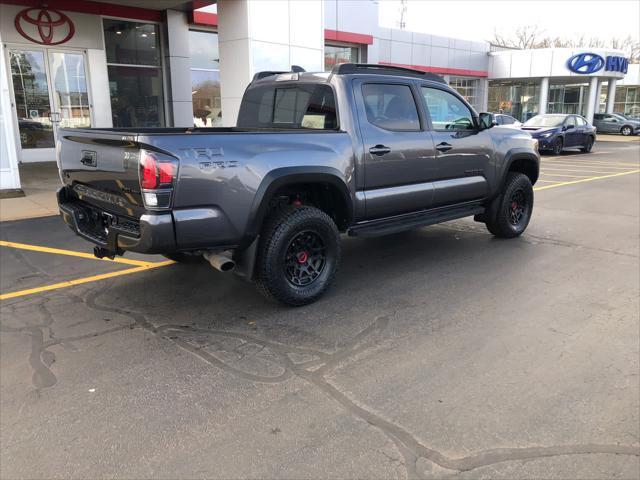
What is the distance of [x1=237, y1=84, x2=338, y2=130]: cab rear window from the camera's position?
517 cm

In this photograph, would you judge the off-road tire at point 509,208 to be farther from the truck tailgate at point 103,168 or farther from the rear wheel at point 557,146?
the rear wheel at point 557,146

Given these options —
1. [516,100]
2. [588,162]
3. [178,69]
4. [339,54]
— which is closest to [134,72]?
[178,69]

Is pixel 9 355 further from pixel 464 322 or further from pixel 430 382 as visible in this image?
pixel 464 322

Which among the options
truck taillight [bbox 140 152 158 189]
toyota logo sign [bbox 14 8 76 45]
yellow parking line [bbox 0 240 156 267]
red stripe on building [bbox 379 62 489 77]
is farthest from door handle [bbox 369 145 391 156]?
red stripe on building [bbox 379 62 489 77]

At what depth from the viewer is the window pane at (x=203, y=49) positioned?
16594 millimetres

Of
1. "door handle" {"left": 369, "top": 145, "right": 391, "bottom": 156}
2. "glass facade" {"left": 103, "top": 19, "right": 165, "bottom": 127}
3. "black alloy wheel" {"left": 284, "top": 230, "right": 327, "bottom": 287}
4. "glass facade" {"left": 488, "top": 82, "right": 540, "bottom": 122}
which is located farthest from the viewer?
"glass facade" {"left": 488, "top": 82, "right": 540, "bottom": 122}

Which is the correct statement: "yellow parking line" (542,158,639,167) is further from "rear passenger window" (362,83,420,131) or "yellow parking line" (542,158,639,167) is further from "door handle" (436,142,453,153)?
"rear passenger window" (362,83,420,131)

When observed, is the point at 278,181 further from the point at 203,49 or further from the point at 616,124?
the point at 616,124

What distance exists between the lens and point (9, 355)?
3.83 meters

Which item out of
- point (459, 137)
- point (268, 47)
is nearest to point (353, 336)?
point (459, 137)

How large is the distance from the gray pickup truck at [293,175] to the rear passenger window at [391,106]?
1cm

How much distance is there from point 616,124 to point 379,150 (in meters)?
38.0

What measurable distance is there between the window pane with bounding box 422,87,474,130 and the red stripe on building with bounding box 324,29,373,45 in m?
14.8

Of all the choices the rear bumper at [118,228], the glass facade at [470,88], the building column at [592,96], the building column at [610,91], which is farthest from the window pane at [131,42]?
the building column at [610,91]
